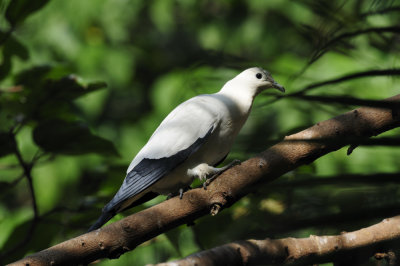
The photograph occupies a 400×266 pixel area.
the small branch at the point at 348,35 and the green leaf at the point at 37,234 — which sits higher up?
the green leaf at the point at 37,234

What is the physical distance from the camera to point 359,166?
571 mm

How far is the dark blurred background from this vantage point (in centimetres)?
51

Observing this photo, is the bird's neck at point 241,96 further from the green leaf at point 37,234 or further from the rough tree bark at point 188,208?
the green leaf at point 37,234

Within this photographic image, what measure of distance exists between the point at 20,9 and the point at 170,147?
79cm

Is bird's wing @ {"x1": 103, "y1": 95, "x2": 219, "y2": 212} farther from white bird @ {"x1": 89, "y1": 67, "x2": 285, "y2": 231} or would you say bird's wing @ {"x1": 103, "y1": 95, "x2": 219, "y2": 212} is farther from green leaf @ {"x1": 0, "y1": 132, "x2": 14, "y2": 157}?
green leaf @ {"x1": 0, "y1": 132, "x2": 14, "y2": 157}

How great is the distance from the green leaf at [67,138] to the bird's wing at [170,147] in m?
0.23

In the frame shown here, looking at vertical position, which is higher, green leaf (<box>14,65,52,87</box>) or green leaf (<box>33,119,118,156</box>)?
green leaf (<box>14,65,52,87</box>)

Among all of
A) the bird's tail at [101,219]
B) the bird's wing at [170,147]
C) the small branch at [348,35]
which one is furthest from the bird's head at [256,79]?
the small branch at [348,35]

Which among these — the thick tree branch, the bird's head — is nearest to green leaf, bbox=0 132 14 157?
the bird's head

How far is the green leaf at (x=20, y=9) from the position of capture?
6.25ft

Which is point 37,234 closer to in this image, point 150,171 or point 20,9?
point 150,171

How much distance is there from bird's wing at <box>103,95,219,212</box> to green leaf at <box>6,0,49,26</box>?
668mm

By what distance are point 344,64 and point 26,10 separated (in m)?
1.56

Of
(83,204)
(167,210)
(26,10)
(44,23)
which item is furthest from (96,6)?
(167,210)
